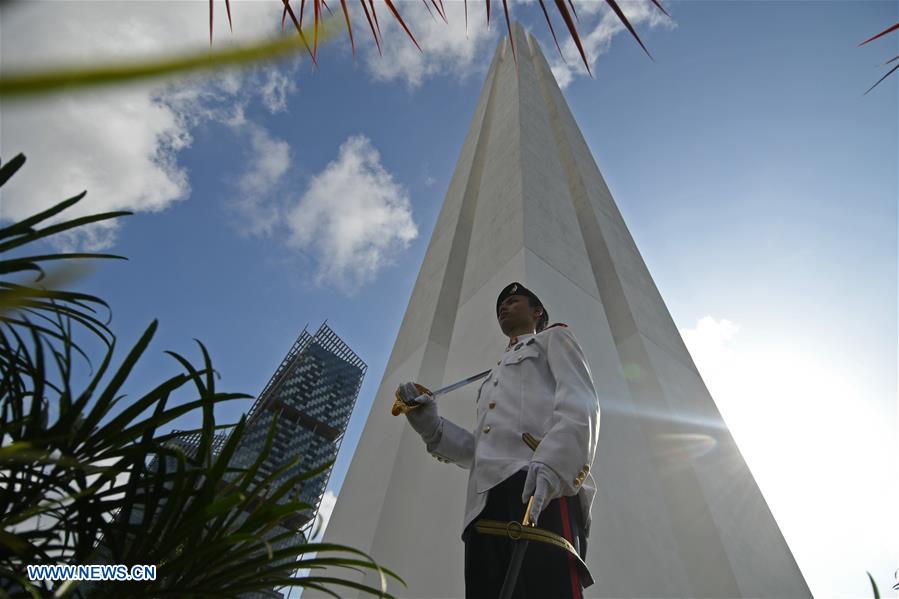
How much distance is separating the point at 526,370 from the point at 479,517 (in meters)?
0.49

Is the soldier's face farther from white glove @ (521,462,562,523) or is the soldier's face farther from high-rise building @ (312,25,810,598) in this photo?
white glove @ (521,462,562,523)

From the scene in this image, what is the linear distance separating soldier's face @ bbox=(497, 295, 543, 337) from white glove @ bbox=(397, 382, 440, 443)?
17.7 inches

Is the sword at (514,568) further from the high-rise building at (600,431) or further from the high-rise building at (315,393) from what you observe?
the high-rise building at (315,393)

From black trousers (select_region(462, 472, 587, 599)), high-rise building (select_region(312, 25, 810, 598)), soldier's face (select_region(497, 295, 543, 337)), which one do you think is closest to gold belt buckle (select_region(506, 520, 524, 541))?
black trousers (select_region(462, 472, 587, 599))

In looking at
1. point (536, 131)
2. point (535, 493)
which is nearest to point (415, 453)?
point (535, 493)

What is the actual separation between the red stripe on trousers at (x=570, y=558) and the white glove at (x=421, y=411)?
0.49m

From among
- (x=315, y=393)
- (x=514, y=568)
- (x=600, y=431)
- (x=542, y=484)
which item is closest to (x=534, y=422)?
(x=542, y=484)

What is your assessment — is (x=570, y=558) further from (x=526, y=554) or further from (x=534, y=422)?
(x=534, y=422)

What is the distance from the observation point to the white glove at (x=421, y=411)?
1.69 metres

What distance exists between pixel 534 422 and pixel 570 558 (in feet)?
1.25

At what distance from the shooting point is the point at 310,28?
316mm

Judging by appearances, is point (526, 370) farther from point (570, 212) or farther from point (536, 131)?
point (536, 131)

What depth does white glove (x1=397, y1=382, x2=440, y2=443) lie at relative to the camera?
1692mm

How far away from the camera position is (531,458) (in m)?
1.41
